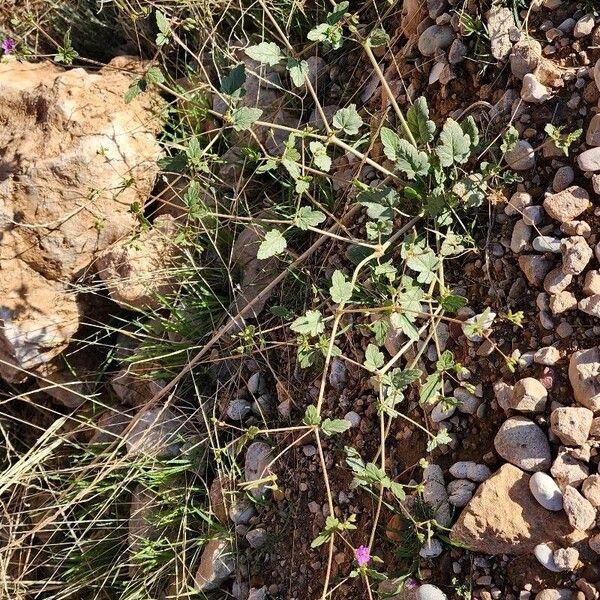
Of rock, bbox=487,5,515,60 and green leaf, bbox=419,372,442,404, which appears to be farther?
rock, bbox=487,5,515,60

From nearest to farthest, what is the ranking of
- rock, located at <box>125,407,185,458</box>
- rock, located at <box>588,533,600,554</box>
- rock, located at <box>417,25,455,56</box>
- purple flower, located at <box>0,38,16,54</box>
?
rock, located at <box>588,533,600,554</box>
rock, located at <box>417,25,455,56</box>
rock, located at <box>125,407,185,458</box>
purple flower, located at <box>0,38,16,54</box>

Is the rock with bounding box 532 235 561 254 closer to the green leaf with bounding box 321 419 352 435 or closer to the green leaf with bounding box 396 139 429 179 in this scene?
the green leaf with bounding box 396 139 429 179

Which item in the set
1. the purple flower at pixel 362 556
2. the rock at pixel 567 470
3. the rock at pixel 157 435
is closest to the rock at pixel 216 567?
the rock at pixel 157 435

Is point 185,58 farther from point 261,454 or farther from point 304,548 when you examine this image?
point 304,548

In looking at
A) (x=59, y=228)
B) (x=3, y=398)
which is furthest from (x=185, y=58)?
(x=3, y=398)

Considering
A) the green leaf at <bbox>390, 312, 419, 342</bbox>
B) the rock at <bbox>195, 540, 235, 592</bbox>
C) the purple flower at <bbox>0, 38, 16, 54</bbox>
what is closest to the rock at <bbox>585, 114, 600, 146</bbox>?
the green leaf at <bbox>390, 312, 419, 342</bbox>

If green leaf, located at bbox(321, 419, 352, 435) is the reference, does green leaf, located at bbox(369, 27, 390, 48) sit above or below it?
above

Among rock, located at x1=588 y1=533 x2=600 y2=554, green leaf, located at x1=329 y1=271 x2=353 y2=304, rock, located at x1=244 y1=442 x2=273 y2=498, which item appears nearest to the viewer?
rock, located at x1=588 y1=533 x2=600 y2=554
